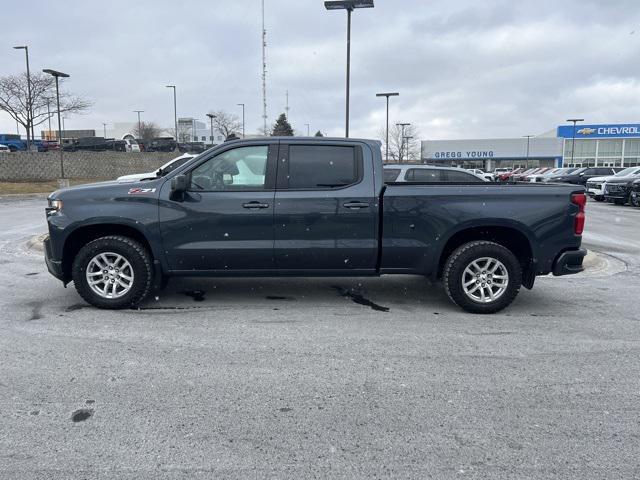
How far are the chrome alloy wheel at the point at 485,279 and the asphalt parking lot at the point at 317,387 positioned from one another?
0.94ft

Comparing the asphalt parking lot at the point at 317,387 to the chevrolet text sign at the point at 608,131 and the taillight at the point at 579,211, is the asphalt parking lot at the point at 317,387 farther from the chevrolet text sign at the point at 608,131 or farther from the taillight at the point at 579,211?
the chevrolet text sign at the point at 608,131

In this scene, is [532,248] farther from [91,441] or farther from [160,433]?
[91,441]

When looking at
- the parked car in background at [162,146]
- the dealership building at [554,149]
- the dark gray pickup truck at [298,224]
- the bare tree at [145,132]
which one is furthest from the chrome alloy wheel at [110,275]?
the bare tree at [145,132]

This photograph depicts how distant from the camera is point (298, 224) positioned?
5.53 metres

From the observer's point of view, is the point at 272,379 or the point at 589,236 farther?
the point at 589,236

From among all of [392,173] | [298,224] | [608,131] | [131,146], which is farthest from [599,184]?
[608,131]

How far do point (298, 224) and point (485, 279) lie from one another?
6.94 ft

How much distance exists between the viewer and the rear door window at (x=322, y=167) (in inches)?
221

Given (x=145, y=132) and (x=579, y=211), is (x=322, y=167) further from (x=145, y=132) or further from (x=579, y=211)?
(x=145, y=132)

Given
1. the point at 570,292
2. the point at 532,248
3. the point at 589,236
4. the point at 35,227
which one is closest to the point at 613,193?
the point at 589,236

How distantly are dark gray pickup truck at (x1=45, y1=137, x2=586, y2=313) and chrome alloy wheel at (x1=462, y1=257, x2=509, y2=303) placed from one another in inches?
0.5

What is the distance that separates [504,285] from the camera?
561cm

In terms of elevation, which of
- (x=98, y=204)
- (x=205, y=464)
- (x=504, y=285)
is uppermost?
(x=98, y=204)

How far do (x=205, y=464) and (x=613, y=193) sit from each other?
23.1 metres
